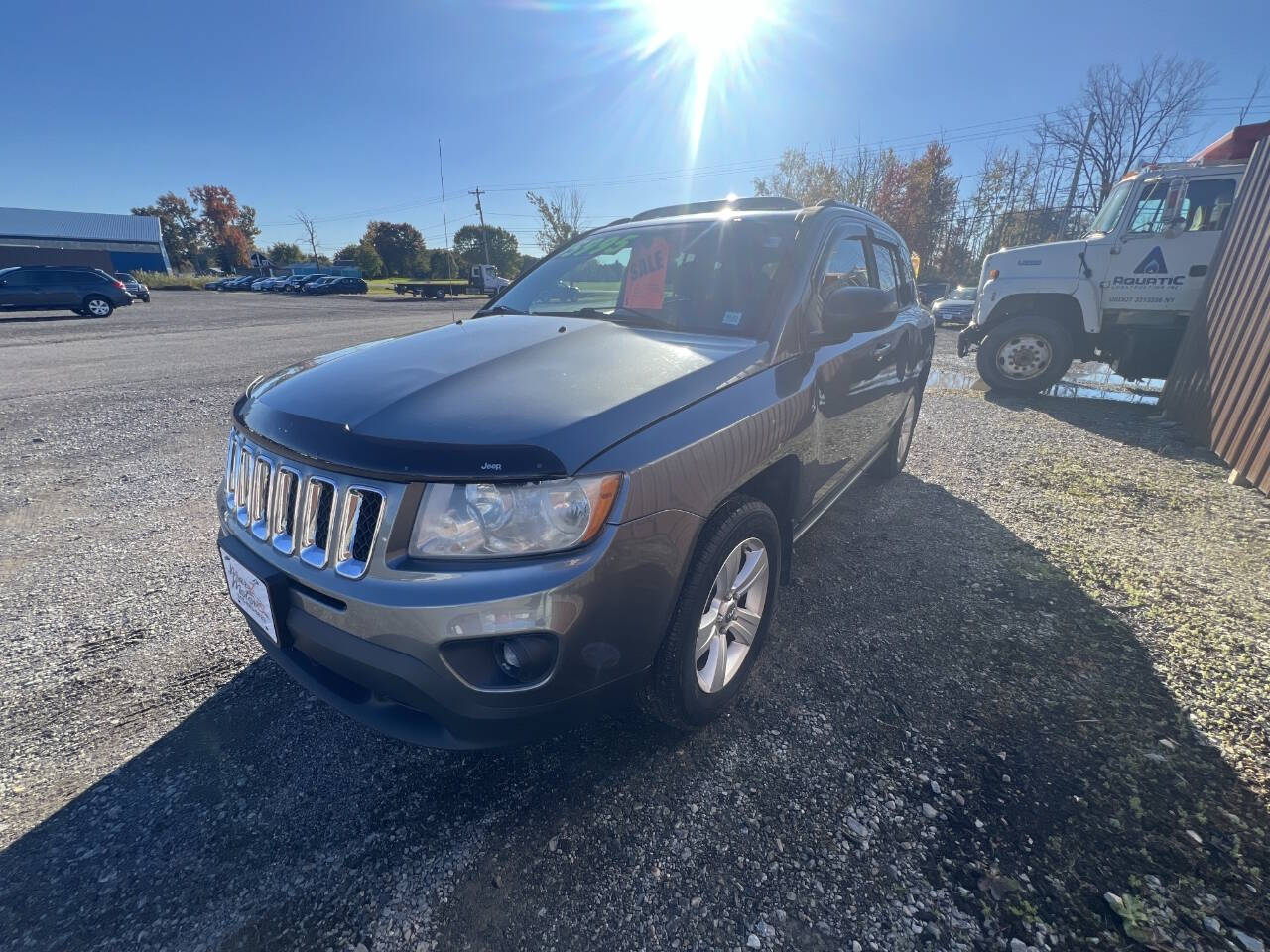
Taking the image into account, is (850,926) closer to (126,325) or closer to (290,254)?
(126,325)

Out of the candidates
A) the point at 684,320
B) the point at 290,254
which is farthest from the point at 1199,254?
the point at 290,254

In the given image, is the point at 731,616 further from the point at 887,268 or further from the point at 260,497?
the point at 887,268

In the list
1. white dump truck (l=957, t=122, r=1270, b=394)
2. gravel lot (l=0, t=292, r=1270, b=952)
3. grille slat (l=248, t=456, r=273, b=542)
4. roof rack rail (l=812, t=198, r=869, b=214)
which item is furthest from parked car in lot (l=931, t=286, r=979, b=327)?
grille slat (l=248, t=456, r=273, b=542)

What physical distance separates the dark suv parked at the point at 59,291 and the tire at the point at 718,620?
25.8 meters

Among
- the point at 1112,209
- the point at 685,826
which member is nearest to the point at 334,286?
the point at 1112,209

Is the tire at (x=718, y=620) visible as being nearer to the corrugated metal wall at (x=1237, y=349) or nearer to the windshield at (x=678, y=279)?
the windshield at (x=678, y=279)

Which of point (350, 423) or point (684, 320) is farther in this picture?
point (684, 320)

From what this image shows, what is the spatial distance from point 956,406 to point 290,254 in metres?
96.3

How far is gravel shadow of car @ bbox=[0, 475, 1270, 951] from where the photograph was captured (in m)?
1.50

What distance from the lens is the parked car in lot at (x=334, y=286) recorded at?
42.4 metres

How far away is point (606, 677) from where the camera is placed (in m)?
1.61

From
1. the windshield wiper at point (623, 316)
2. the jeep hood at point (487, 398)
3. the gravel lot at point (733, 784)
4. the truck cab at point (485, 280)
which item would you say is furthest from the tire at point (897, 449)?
the truck cab at point (485, 280)

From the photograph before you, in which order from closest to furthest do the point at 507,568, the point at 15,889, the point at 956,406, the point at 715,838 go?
1. the point at 507,568
2. the point at 15,889
3. the point at 715,838
4. the point at 956,406

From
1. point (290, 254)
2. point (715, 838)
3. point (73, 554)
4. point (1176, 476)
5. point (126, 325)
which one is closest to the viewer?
point (715, 838)
